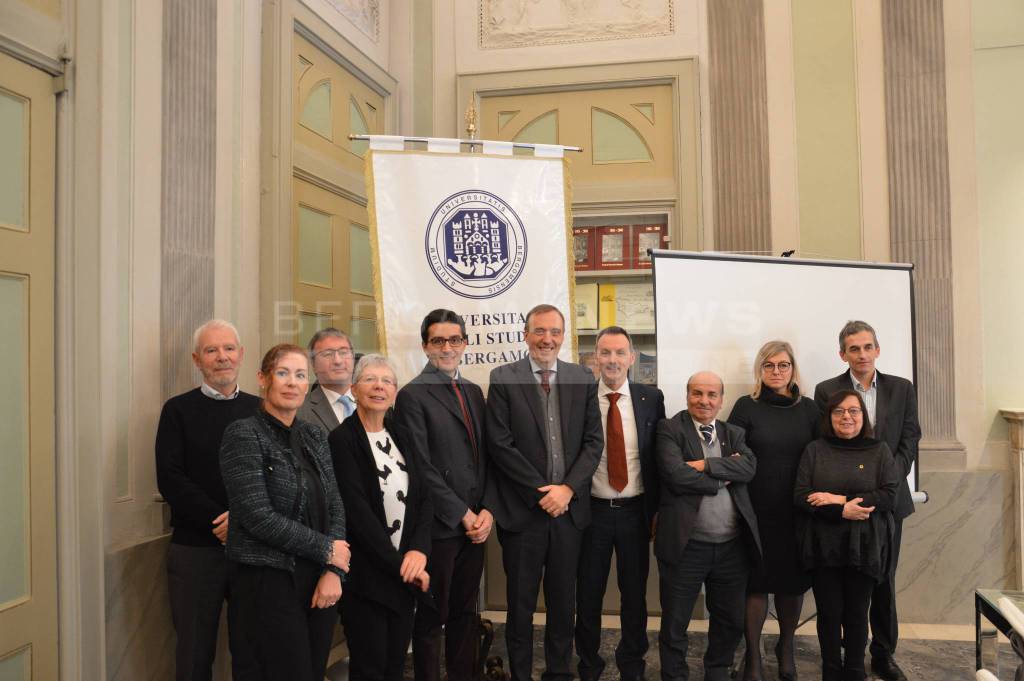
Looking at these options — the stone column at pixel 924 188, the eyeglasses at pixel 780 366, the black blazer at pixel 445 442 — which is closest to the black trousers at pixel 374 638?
the black blazer at pixel 445 442

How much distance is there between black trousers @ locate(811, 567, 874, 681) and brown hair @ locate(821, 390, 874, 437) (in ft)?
1.64

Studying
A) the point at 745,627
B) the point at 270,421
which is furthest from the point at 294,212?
the point at 745,627

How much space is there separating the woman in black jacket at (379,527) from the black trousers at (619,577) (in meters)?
0.76

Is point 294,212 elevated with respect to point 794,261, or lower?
elevated

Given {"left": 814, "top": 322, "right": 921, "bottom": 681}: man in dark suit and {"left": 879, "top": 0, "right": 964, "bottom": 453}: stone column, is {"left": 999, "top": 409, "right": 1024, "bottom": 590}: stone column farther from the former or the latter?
{"left": 814, "top": 322, "right": 921, "bottom": 681}: man in dark suit

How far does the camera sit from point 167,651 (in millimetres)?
2518

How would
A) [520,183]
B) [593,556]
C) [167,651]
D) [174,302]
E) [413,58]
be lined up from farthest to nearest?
[413,58]
[520,183]
[593,556]
[174,302]
[167,651]

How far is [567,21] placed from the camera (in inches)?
177

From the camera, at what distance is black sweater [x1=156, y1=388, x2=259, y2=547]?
2.32 m

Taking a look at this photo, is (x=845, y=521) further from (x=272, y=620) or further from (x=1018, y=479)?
(x=272, y=620)

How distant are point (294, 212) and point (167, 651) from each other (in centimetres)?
193

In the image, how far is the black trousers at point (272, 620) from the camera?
75.4 inches

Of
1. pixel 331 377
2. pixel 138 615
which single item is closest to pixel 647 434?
pixel 331 377

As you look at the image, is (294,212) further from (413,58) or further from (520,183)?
(413,58)
